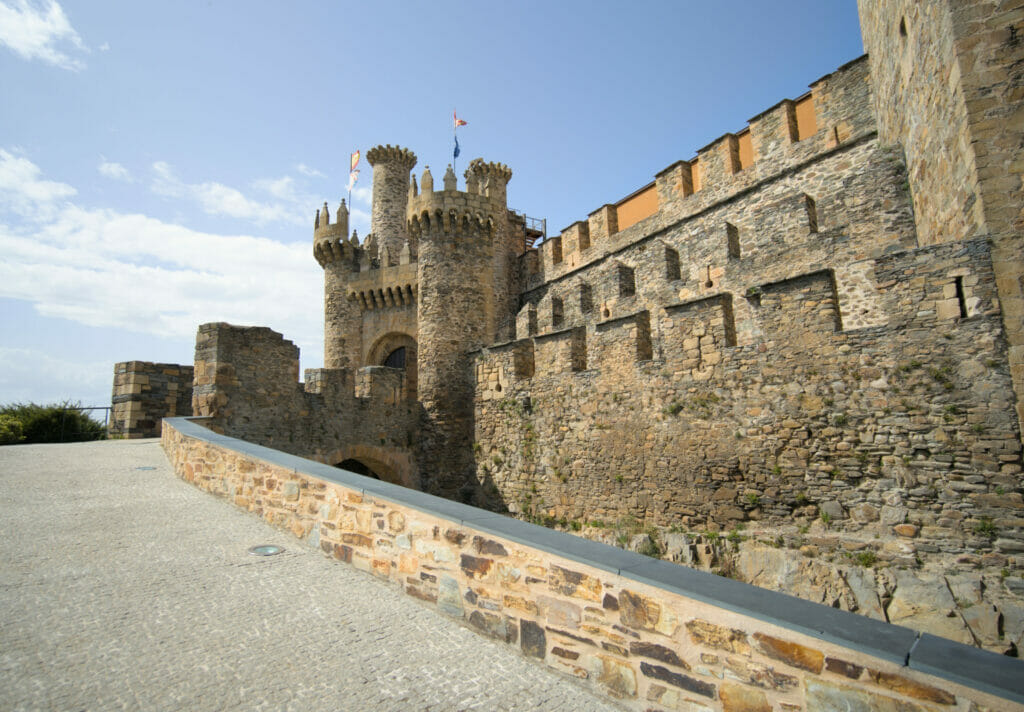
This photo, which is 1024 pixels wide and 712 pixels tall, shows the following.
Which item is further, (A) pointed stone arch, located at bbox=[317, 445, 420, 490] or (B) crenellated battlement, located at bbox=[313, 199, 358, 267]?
(B) crenellated battlement, located at bbox=[313, 199, 358, 267]

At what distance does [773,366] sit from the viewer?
8367 millimetres

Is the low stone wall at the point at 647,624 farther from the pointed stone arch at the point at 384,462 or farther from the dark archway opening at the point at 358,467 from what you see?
the dark archway opening at the point at 358,467

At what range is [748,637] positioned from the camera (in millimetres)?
2451

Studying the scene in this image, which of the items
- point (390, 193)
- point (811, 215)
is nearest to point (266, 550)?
point (811, 215)

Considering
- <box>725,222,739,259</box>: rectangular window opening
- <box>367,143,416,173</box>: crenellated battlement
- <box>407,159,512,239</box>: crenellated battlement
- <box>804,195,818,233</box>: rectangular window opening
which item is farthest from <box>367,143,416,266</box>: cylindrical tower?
<box>804,195,818,233</box>: rectangular window opening

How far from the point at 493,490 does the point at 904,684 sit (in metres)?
11.6

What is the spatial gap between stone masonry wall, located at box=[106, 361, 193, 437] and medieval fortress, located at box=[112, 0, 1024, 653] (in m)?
0.06

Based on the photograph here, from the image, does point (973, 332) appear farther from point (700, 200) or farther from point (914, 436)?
point (700, 200)

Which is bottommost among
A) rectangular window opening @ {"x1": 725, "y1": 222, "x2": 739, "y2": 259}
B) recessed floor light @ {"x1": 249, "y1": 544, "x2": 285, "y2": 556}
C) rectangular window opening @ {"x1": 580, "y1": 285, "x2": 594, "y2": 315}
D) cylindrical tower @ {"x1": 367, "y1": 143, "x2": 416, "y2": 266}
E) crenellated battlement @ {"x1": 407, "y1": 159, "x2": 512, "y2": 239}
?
Result: recessed floor light @ {"x1": 249, "y1": 544, "x2": 285, "y2": 556}

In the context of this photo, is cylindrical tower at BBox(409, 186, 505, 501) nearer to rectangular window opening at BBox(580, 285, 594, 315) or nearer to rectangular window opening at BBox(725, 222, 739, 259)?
rectangular window opening at BBox(580, 285, 594, 315)

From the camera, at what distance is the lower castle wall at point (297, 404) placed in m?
11.4

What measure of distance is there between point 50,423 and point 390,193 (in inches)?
605

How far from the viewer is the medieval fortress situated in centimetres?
631

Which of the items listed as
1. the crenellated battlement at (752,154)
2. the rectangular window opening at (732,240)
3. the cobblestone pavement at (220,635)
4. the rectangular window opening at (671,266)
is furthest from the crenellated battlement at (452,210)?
the cobblestone pavement at (220,635)
